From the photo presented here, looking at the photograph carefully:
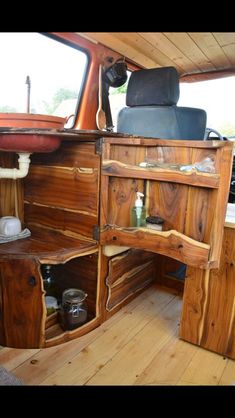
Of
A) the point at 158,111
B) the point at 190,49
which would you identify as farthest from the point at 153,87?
the point at 190,49

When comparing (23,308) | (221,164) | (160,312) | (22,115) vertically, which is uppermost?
(22,115)

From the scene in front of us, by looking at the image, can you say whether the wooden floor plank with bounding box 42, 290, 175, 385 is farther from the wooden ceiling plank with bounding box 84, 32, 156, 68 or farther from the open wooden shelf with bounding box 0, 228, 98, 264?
the wooden ceiling plank with bounding box 84, 32, 156, 68

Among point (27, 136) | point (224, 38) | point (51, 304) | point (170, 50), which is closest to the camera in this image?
point (224, 38)

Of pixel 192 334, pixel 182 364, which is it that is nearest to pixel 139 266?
pixel 192 334

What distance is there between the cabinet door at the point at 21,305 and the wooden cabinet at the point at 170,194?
0.41 m

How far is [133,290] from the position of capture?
1872 millimetres

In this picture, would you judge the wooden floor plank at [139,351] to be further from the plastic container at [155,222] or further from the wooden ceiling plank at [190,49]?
the wooden ceiling plank at [190,49]

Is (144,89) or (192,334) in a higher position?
(144,89)

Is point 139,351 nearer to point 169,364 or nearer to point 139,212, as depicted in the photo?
point 169,364

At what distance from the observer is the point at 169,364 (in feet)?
4.23

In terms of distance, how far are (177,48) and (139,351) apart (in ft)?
4.33
